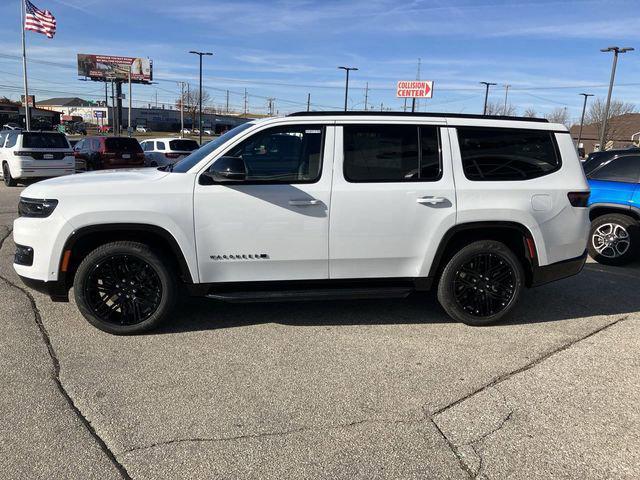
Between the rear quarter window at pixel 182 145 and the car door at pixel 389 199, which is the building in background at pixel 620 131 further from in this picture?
the car door at pixel 389 199

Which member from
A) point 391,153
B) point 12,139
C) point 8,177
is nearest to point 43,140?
point 12,139

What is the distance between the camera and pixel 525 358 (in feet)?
13.8

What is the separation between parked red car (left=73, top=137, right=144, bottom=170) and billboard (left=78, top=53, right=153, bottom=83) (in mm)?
72618

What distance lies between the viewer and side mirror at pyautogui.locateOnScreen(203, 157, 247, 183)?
4113 millimetres

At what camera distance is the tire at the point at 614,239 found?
7367 mm

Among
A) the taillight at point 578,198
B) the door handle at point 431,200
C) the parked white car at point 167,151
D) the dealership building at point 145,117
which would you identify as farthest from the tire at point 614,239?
the dealership building at point 145,117

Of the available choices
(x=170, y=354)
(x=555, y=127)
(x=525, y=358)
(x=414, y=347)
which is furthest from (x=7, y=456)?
(x=555, y=127)

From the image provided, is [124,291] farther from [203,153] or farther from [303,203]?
[303,203]

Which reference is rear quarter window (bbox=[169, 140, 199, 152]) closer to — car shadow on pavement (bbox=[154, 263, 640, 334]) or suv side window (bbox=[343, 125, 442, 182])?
car shadow on pavement (bbox=[154, 263, 640, 334])

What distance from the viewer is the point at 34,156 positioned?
15.4 metres

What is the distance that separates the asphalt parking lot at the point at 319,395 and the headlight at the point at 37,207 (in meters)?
1.02

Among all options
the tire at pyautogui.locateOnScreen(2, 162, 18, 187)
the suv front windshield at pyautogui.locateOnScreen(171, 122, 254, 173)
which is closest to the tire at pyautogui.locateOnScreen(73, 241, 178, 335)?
the suv front windshield at pyautogui.locateOnScreen(171, 122, 254, 173)

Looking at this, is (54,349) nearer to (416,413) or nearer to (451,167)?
(416,413)

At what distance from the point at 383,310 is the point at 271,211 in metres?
1.67
